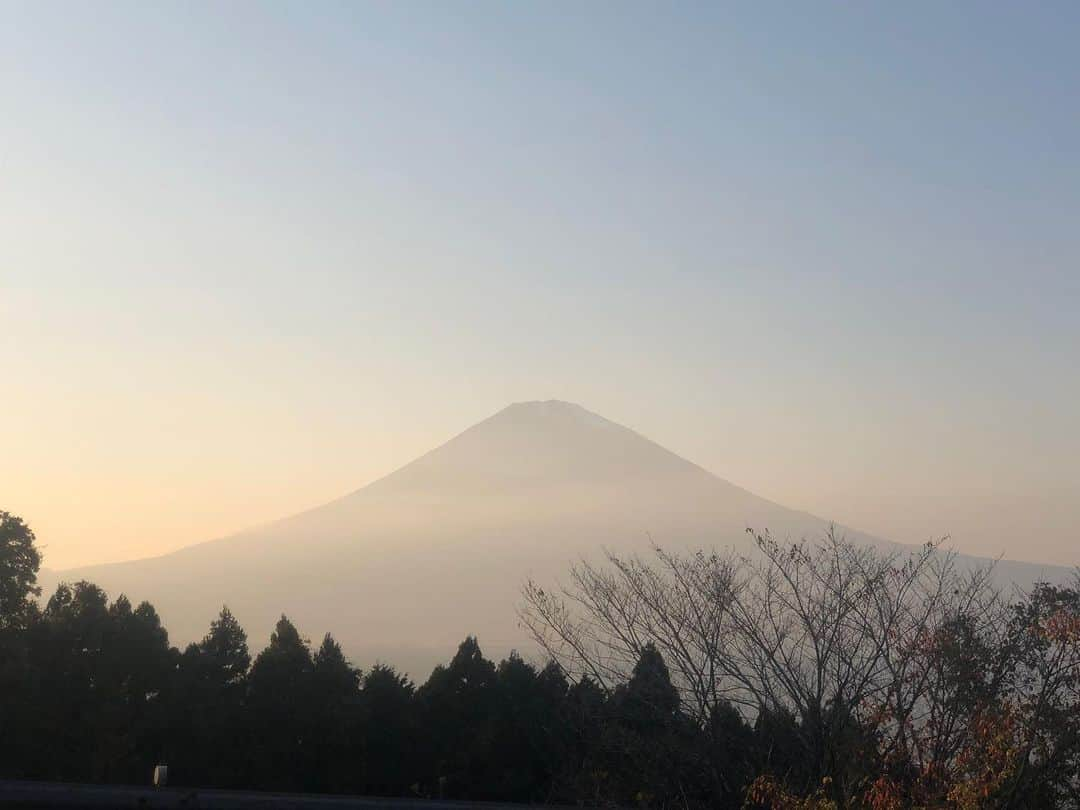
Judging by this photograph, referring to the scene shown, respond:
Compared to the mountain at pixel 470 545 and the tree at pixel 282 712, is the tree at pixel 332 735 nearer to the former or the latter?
the tree at pixel 282 712

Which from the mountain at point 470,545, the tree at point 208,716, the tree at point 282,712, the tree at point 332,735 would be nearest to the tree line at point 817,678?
the tree at point 332,735

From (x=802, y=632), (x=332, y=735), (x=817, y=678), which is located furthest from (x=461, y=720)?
(x=817, y=678)

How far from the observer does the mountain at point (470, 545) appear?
454 ft

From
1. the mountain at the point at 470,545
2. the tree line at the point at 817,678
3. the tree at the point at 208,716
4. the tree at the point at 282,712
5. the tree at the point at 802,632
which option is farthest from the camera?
the mountain at the point at 470,545

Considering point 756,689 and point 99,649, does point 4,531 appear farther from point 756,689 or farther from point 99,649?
point 756,689

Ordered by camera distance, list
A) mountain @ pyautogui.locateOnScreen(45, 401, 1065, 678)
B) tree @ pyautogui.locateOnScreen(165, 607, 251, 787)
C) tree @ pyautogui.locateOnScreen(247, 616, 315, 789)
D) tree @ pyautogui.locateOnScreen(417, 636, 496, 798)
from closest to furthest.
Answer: tree @ pyautogui.locateOnScreen(165, 607, 251, 787), tree @ pyautogui.locateOnScreen(247, 616, 315, 789), tree @ pyautogui.locateOnScreen(417, 636, 496, 798), mountain @ pyautogui.locateOnScreen(45, 401, 1065, 678)

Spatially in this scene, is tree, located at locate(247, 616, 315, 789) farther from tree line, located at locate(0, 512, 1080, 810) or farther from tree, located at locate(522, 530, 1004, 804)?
tree, located at locate(522, 530, 1004, 804)

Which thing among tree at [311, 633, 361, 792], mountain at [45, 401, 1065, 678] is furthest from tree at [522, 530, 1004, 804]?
mountain at [45, 401, 1065, 678]

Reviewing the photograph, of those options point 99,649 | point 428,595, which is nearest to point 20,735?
point 99,649

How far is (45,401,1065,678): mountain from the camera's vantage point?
454 feet

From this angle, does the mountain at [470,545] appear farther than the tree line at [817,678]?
Yes

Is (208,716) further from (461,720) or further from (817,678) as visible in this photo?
(817,678)

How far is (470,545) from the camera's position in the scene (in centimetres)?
18350

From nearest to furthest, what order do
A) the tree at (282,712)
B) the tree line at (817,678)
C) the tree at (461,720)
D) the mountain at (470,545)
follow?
the tree line at (817,678) → the tree at (282,712) → the tree at (461,720) → the mountain at (470,545)
